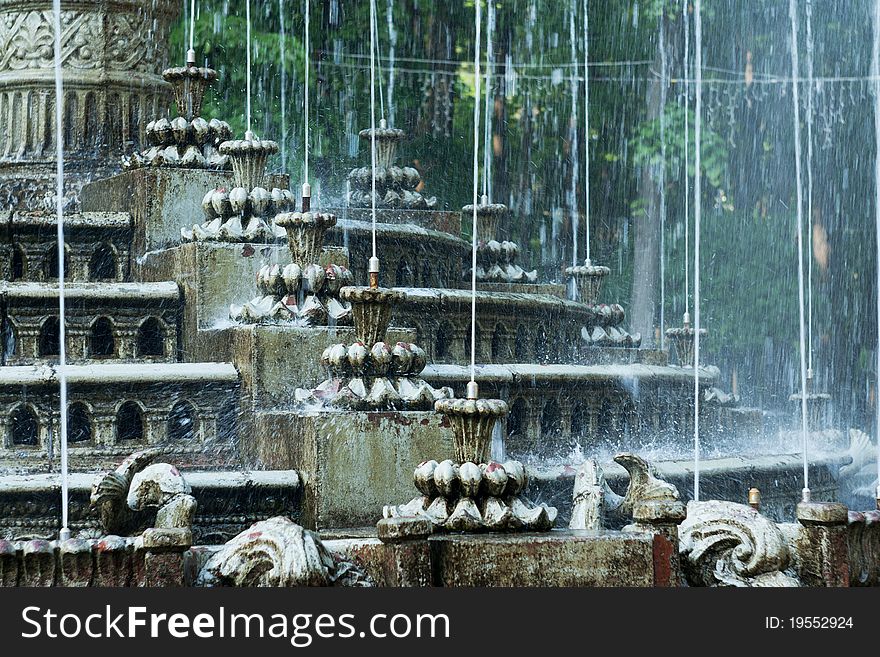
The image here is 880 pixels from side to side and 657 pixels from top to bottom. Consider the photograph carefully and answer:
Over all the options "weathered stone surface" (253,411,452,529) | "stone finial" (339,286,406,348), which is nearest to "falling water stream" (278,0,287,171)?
"stone finial" (339,286,406,348)

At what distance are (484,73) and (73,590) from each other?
15.4 metres

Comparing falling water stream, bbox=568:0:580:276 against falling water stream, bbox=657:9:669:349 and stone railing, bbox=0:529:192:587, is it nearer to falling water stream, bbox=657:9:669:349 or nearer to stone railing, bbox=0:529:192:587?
falling water stream, bbox=657:9:669:349

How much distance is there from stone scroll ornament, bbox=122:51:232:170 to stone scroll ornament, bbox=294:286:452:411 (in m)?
2.82

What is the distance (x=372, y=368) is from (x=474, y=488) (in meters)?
1.73

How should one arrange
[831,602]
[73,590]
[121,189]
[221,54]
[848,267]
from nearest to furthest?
1. [73,590]
2. [831,602]
3. [121,189]
4. [221,54]
5. [848,267]

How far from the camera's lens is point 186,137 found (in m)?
10.7

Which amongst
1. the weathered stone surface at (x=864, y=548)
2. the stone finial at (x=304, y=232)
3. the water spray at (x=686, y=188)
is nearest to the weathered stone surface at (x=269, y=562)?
the weathered stone surface at (x=864, y=548)

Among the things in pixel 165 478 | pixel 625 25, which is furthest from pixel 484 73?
pixel 165 478

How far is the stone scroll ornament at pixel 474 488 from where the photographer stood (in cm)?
627

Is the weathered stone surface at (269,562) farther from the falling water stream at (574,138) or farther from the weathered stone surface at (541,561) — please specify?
the falling water stream at (574,138)

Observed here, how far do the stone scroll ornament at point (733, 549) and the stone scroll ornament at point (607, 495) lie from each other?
0.54m

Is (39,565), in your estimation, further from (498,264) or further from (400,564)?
(498,264)

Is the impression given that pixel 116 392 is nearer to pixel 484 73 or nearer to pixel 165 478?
pixel 165 478

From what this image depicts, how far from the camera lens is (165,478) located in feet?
22.0
